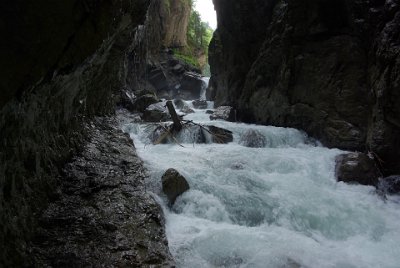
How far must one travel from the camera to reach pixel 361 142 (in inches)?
438

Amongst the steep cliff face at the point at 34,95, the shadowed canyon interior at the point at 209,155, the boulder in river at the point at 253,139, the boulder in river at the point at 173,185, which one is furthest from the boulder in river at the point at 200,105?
the steep cliff face at the point at 34,95

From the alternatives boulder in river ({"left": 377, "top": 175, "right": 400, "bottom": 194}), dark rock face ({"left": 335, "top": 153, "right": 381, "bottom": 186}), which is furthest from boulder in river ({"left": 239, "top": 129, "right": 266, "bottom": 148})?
boulder in river ({"left": 377, "top": 175, "right": 400, "bottom": 194})

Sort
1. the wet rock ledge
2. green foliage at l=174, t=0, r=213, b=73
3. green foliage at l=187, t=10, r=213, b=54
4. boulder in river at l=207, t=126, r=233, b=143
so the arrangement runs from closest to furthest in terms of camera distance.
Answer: the wet rock ledge
boulder in river at l=207, t=126, r=233, b=143
green foliage at l=174, t=0, r=213, b=73
green foliage at l=187, t=10, r=213, b=54

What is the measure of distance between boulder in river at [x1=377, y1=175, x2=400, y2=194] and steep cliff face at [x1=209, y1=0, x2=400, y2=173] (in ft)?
1.65

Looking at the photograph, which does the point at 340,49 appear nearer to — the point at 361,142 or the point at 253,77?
the point at 361,142

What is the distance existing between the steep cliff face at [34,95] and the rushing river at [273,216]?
2.14m

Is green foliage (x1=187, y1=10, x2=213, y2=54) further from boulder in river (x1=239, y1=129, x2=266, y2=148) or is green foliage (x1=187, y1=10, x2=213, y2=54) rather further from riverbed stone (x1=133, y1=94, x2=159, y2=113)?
boulder in river (x1=239, y1=129, x2=266, y2=148)

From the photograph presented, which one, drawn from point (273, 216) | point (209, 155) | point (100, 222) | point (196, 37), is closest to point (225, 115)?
point (209, 155)

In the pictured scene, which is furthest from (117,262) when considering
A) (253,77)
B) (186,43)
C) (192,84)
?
(186,43)

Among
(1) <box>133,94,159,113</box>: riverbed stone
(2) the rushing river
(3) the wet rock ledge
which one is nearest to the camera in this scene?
(3) the wet rock ledge

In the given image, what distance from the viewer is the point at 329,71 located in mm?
12711

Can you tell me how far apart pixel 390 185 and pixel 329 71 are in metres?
5.67

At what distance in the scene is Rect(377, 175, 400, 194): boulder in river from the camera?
8336mm

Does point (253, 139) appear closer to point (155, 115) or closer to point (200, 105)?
point (155, 115)
